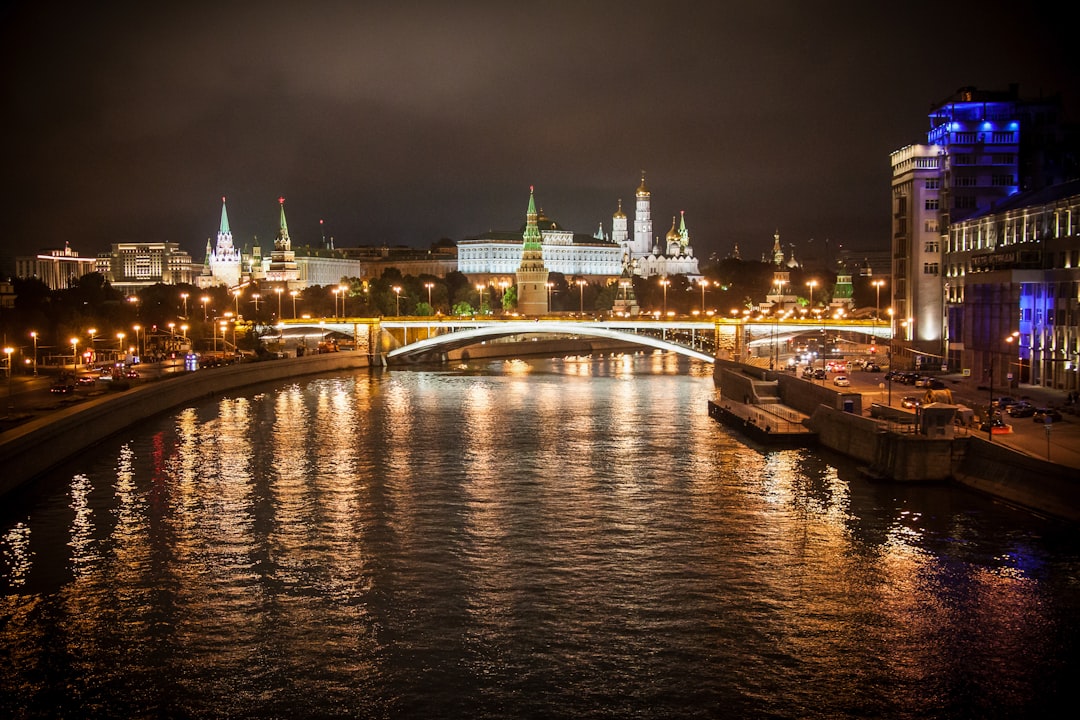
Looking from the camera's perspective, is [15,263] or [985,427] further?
[15,263]

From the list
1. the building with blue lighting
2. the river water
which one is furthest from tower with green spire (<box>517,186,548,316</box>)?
the river water

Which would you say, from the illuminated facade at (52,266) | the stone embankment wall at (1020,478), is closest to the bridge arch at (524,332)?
the stone embankment wall at (1020,478)

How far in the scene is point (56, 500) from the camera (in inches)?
829

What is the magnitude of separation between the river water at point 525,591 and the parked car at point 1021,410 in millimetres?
4070

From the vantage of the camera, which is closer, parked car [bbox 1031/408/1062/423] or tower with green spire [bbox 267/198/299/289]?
parked car [bbox 1031/408/1062/423]

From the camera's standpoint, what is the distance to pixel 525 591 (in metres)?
15.4

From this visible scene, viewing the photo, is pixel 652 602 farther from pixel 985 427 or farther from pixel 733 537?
pixel 985 427

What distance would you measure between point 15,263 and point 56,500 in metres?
138

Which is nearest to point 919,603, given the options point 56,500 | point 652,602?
point 652,602

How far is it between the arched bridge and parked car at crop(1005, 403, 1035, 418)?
21.3 metres

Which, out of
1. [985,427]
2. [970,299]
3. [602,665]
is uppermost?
[970,299]

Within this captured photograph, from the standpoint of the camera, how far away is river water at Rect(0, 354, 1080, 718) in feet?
40.2

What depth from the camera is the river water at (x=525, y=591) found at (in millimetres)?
12258

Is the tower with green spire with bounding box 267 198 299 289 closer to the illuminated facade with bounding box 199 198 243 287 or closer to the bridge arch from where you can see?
the illuminated facade with bounding box 199 198 243 287
